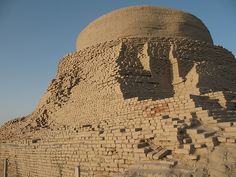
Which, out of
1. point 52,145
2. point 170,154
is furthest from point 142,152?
point 52,145

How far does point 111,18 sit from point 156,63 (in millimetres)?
3591

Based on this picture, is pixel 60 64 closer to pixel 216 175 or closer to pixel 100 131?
pixel 100 131

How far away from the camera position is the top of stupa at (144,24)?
1345 cm

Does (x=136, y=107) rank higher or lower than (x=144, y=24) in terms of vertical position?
lower

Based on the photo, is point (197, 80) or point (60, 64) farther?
point (60, 64)

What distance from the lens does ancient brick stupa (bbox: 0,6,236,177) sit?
520 cm

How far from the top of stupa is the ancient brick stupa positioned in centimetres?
4

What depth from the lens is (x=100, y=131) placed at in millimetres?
6711

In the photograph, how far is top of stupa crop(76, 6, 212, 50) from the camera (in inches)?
529

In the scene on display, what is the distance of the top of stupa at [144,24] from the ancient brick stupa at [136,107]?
0.04 m

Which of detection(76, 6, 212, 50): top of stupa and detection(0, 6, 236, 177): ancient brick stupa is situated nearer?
detection(0, 6, 236, 177): ancient brick stupa

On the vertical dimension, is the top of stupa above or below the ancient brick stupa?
above

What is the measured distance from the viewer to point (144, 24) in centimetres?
1350

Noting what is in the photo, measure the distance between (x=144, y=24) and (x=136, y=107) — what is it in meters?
6.08
